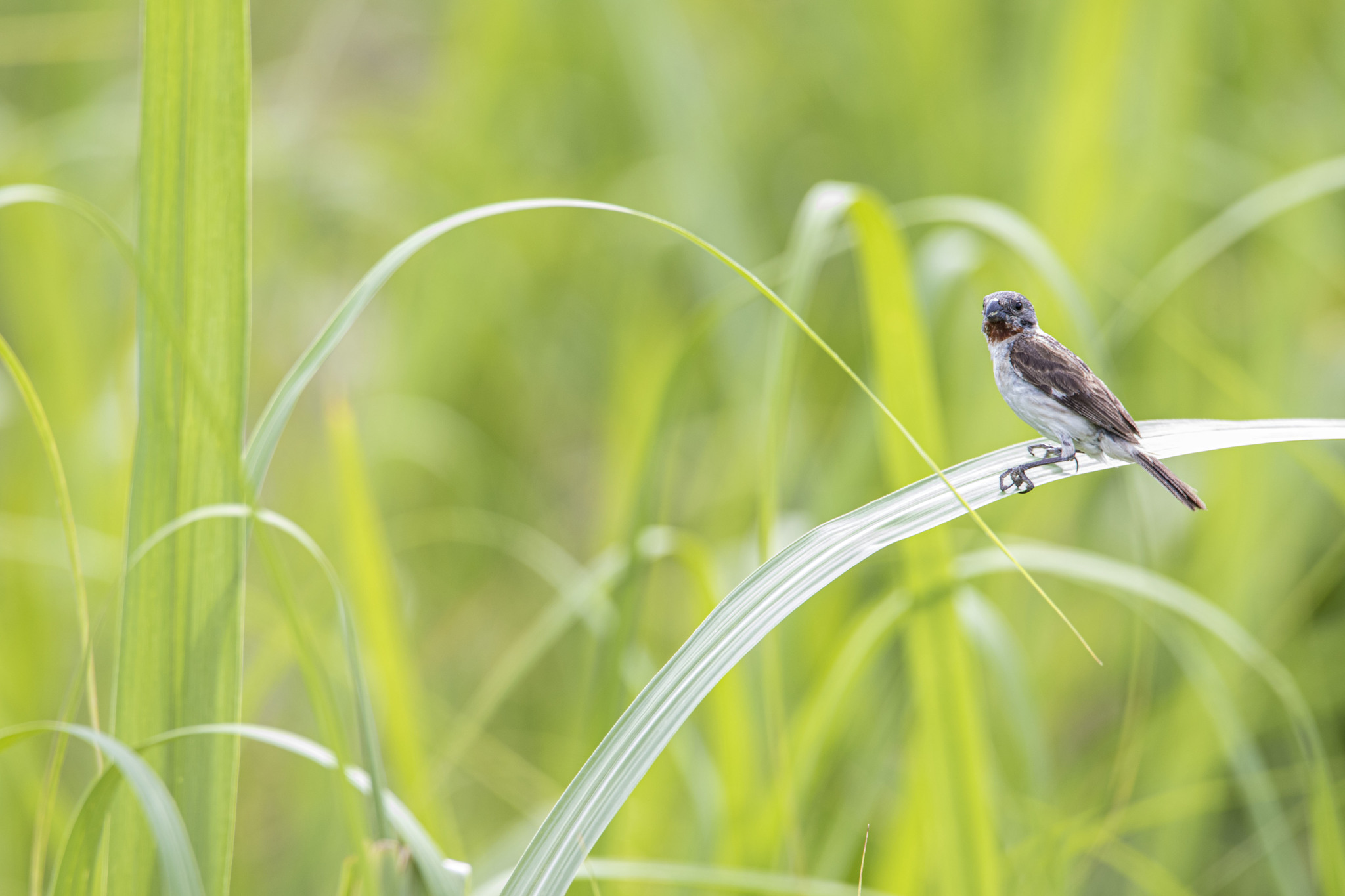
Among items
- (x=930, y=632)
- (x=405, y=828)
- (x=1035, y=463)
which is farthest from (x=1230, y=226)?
(x=405, y=828)

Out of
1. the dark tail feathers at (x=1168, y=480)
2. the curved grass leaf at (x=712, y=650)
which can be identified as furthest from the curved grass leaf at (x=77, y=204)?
the dark tail feathers at (x=1168, y=480)

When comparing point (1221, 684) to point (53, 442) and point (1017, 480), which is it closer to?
point (1017, 480)

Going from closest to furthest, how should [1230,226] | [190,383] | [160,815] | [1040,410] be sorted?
[160,815]
[1040,410]
[190,383]
[1230,226]

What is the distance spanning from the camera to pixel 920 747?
143cm

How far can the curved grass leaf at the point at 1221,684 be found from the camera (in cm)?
132

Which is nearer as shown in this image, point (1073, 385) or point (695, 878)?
point (1073, 385)

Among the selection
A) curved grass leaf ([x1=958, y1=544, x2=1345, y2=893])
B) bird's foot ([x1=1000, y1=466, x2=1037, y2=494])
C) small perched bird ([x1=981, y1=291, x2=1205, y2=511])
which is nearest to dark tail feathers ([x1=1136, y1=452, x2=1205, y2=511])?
small perched bird ([x1=981, y1=291, x2=1205, y2=511])

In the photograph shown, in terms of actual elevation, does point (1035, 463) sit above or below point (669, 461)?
below

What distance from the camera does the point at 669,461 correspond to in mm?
3244

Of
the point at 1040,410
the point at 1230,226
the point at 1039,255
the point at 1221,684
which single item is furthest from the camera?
the point at 1230,226

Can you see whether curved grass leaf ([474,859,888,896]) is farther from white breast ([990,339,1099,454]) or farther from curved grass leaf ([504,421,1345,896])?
white breast ([990,339,1099,454])

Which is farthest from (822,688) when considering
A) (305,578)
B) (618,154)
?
(618,154)

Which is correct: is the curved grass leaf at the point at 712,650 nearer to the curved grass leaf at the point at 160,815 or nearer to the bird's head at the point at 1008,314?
the bird's head at the point at 1008,314

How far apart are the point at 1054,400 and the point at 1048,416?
0.05 feet
